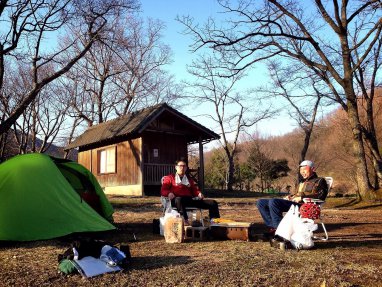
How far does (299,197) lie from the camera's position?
5.48m

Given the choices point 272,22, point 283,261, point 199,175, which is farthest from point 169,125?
point 283,261

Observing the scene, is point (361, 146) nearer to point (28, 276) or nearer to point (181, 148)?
point (181, 148)

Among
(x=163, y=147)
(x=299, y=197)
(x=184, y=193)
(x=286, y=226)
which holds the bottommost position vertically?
(x=286, y=226)

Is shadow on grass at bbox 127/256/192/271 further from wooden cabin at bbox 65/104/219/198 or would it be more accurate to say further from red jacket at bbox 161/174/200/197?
wooden cabin at bbox 65/104/219/198

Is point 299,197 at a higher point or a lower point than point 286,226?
higher

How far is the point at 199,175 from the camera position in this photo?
1919cm

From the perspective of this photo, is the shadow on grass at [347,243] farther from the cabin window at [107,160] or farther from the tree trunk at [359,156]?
the cabin window at [107,160]

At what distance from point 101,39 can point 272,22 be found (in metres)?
6.54

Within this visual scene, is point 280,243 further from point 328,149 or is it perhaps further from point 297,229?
point 328,149

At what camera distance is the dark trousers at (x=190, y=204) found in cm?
663

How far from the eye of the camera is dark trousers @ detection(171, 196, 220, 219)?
6.63 m

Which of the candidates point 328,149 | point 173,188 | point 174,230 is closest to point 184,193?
point 173,188

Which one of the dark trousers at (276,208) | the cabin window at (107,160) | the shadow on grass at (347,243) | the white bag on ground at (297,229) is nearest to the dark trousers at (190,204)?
the dark trousers at (276,208)

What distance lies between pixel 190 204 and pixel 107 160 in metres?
15.3
